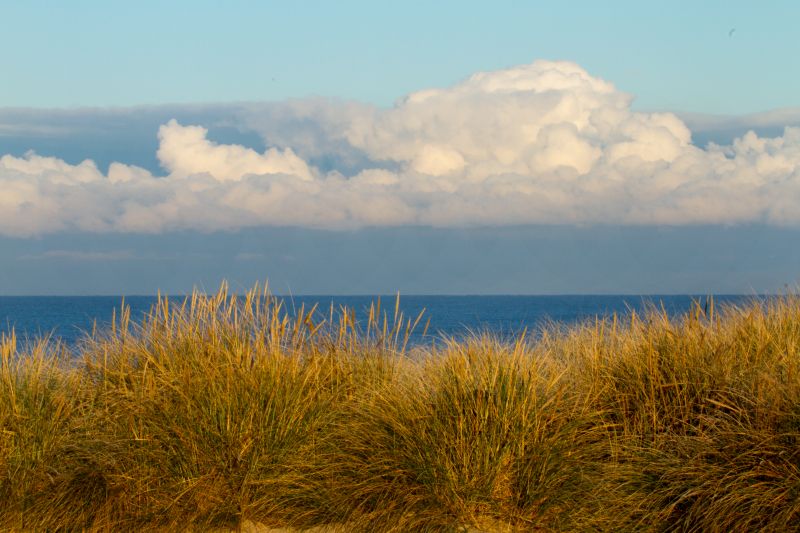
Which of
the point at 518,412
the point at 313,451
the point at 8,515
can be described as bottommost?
the point at 8,515

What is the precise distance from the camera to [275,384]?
22.6ft

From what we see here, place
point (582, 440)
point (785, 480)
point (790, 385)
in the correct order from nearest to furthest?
point (785, 480) → point (790, 385) → point (582, 440)

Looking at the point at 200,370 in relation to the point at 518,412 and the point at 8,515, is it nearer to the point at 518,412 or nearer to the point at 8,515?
the point at 8,515

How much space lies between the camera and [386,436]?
6520 millimetres

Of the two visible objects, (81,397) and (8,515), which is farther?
(81,397)

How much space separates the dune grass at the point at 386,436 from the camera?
6.21m

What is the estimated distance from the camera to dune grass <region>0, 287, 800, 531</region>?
6.21 meters

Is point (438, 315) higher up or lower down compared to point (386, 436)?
lower down

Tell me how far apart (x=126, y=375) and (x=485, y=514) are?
3.34m

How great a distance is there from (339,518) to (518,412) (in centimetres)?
152

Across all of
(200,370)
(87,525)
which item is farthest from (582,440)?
(87,525)

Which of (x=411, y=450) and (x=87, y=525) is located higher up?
(x=411, y=450)

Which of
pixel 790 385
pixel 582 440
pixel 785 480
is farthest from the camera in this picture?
pixel 582 440

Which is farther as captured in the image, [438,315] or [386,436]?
[438,315]
